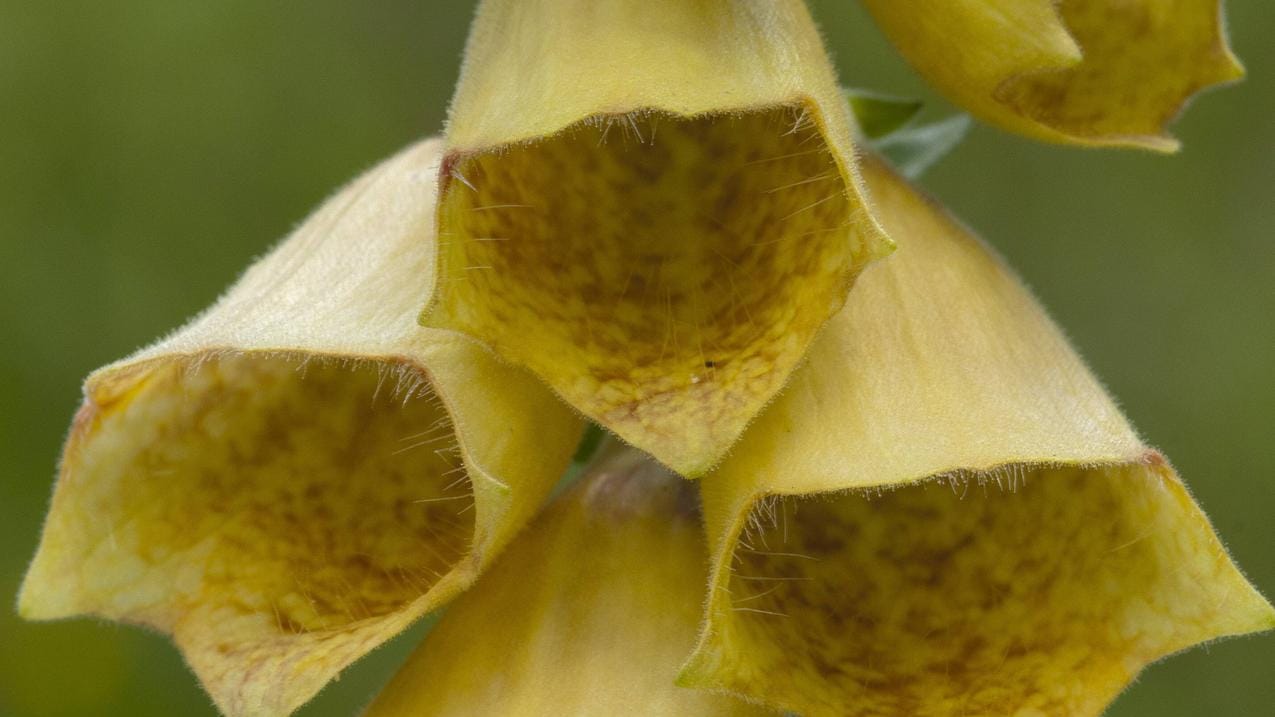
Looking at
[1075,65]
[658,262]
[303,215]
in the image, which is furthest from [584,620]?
[303,215]

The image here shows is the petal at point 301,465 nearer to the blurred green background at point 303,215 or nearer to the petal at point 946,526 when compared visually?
the petal at point 946,526

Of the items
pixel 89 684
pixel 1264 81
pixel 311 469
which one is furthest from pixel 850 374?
pixel 1264 81

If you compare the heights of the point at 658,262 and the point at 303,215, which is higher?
the point at 658,262

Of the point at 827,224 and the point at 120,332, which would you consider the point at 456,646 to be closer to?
the point at 827,224

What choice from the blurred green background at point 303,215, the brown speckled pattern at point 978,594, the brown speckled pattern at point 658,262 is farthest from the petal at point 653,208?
the blurred green background at point 303,215

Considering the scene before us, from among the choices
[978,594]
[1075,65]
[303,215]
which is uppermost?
[1075,65]

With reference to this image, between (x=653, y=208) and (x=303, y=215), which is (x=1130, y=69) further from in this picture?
(x=303, y=215)
